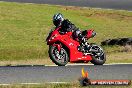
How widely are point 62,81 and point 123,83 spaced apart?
1.57 metres

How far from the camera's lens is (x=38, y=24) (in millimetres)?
33438

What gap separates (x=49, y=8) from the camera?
37500 millimetres

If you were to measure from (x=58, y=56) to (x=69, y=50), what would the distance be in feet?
1.22

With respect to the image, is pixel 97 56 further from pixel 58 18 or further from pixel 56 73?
pixel 56 73

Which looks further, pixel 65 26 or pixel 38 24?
pixel 38 24

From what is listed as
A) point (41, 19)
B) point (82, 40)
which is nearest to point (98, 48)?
point (82, 40)

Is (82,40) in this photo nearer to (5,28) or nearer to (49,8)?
(5,28)

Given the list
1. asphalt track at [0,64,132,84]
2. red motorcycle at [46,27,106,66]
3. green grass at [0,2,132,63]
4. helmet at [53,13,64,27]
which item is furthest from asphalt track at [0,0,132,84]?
green grass at [0,2,132,63]

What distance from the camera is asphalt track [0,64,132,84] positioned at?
39.8 feet

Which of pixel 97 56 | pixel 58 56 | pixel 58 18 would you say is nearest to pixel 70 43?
pixel 58 56

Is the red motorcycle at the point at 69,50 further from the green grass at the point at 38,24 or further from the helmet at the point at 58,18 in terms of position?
the green grass at the point at 38,24

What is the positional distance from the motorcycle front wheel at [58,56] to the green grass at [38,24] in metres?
9.00

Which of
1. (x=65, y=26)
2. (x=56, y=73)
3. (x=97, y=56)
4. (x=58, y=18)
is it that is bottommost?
(x=56, y=73)

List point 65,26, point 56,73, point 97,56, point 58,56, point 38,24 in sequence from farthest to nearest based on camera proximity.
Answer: point 38,24 < point 97,56 < point 58,56 < point 65,26 < point 56,73
